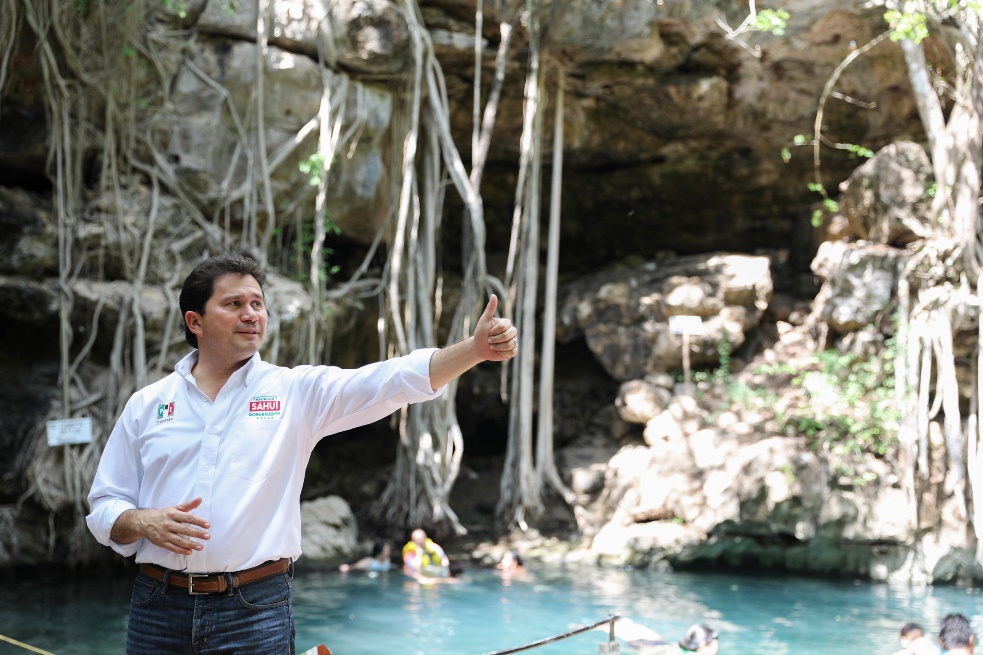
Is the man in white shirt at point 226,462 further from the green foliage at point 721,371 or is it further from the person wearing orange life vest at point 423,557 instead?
the green foliage at point 721,371

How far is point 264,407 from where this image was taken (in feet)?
5.51

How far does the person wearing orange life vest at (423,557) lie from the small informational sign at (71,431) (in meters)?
2.16

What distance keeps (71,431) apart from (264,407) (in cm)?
444

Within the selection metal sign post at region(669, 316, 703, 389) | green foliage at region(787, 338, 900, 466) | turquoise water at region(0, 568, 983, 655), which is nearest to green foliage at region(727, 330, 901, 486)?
green foliage at region(787, 338, 900, 466)

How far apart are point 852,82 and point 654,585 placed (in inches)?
186

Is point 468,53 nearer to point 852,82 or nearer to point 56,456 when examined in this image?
point 852,82

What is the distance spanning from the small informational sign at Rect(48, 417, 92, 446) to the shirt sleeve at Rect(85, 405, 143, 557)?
427 centimetres

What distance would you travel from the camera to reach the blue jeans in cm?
156

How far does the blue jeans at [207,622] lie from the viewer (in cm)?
156

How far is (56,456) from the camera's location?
5.93m

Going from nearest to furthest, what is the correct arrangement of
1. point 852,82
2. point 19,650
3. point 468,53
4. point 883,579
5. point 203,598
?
point 203,598
point 19,650
point 883,579
point 468,53
point 852,82

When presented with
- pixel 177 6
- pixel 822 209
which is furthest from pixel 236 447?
pixel 822 209

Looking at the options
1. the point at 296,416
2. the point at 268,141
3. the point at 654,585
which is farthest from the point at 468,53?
the point at 296,416

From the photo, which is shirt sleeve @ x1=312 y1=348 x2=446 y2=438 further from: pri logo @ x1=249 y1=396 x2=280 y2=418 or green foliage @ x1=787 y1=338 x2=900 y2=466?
green foliage @ x1=787 y1=338 x2=900 y2=466
